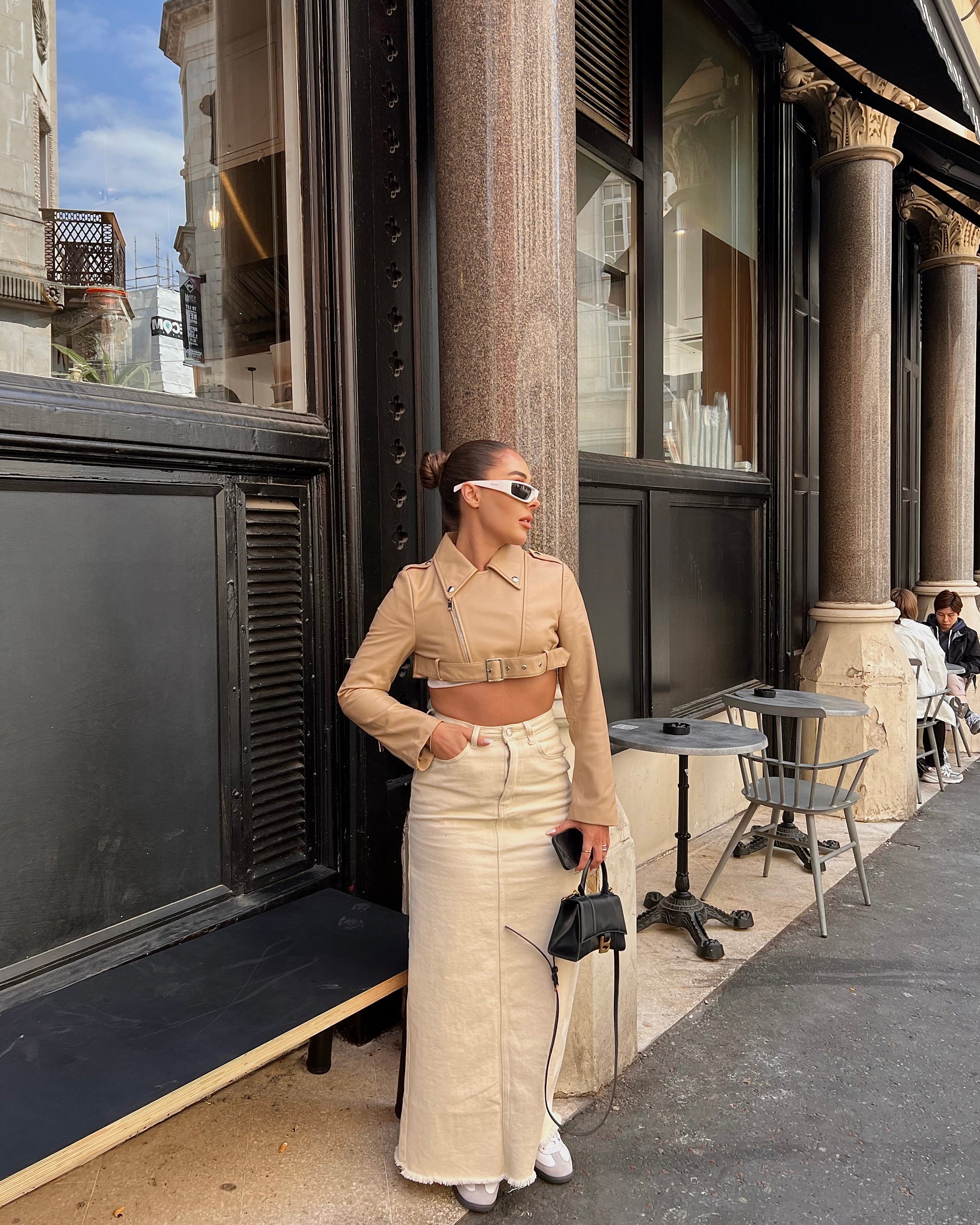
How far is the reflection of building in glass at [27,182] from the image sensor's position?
2771mm

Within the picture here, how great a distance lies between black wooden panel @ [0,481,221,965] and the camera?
2639 millimetres

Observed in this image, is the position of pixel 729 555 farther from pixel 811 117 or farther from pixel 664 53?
pixel 811 117

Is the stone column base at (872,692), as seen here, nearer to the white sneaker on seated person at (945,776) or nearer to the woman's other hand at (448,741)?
the white sneaker on seated person at (945,776)

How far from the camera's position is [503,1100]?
8.65 ft

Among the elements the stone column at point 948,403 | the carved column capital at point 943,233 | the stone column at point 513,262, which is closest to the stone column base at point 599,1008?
the stone column at point 513,262

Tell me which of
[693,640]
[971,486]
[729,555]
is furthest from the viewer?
[971,486]

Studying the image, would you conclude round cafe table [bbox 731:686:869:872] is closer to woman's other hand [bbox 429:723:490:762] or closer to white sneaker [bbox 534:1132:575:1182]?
white sneaker [bbox 534:1132:575:1182]

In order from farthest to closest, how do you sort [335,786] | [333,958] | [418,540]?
[418,540] → [335,786] → [333,958]

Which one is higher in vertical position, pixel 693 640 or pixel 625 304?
pixel 625 304

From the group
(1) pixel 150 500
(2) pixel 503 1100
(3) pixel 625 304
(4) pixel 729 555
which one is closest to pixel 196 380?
(1) pixel 150 500

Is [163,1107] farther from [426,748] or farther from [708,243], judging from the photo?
[708,243]

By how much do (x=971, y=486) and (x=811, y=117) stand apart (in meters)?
4.74

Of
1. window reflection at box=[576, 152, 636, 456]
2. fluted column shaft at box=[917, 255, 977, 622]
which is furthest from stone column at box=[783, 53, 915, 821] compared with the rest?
fluted column shaft at box=[917, 255, 977, 622]

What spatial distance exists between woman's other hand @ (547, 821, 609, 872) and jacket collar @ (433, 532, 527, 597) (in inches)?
27.1
